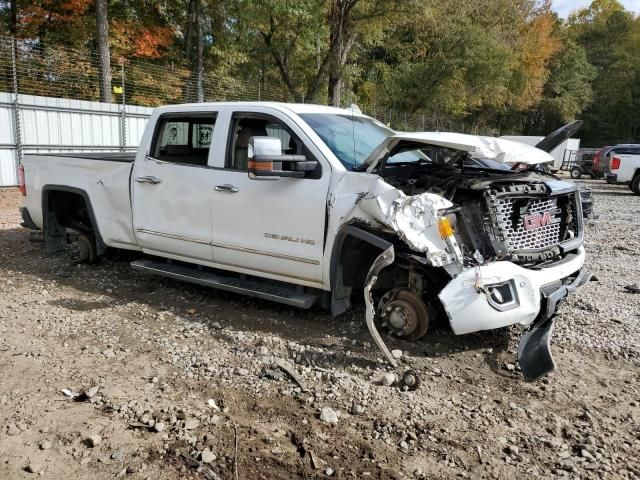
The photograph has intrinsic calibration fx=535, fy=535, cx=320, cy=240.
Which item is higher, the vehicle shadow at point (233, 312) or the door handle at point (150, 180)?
the door handle at point (150, 180)

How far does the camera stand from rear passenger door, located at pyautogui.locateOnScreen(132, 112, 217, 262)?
5020 millimetres

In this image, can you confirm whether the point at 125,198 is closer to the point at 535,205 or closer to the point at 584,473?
the point at 535,205

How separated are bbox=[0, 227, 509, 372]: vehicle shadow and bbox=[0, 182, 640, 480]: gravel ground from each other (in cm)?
2

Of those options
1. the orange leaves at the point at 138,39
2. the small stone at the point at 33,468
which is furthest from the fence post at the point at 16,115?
the small stone at the point at 33,468

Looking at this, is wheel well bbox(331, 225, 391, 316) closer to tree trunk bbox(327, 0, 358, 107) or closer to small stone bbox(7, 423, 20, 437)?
small stone bbox(7, 423, 20, 437)

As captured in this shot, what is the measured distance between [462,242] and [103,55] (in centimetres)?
1612

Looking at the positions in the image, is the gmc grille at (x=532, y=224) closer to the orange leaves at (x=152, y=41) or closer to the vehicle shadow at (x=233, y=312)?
the vehicle shadow at (x=233, y=312)

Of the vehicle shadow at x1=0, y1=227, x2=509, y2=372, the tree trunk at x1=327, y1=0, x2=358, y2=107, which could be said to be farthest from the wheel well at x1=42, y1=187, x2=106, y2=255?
the tree trunk at x1=327, y1=0, x2=358, y2=107

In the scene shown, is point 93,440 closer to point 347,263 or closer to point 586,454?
point 347,263

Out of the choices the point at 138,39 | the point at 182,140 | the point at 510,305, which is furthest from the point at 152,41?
the point at 510,305

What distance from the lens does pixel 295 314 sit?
4.91 m

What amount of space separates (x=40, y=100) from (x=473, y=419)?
13466mm

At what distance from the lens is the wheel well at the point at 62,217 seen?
20.9ft

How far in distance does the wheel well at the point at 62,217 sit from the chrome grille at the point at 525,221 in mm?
4462
